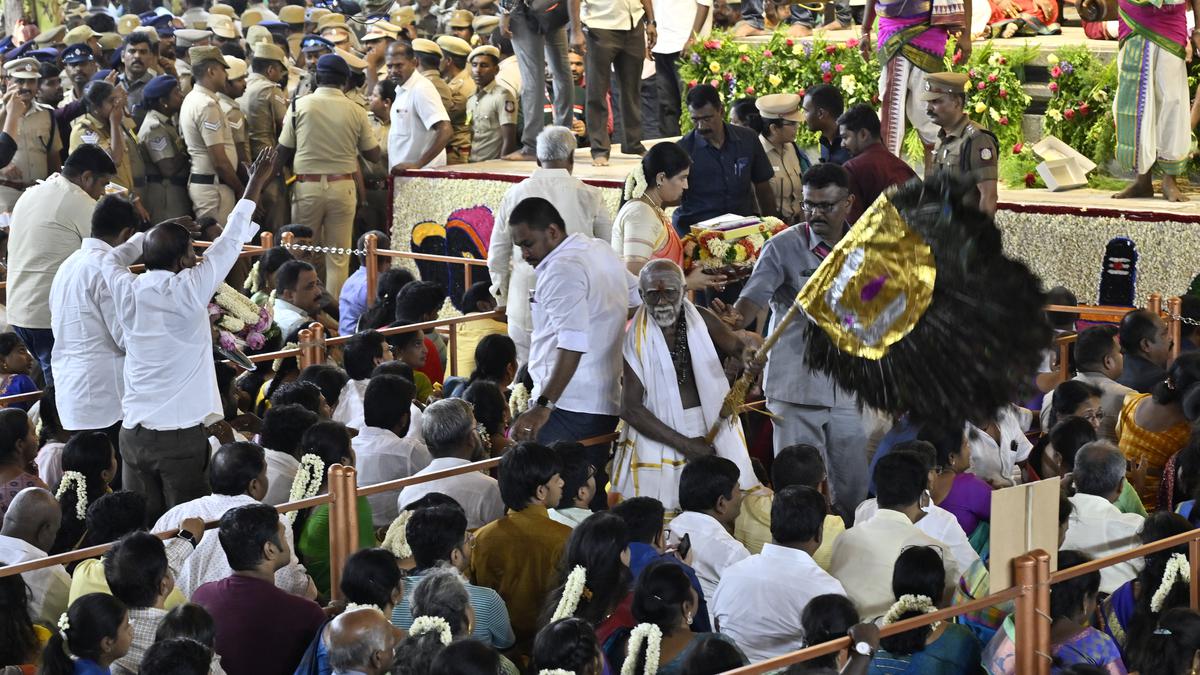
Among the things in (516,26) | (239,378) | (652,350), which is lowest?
(239,378)

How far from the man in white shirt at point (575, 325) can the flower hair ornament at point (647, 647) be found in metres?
1.81

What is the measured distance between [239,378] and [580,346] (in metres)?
2.49

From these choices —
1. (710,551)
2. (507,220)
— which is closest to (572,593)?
(710,551)

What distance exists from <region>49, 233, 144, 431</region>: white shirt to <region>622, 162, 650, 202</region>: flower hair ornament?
2.15 m

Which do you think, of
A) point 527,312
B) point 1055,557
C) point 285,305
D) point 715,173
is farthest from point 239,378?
point 1055,557

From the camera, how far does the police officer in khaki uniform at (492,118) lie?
12047mm

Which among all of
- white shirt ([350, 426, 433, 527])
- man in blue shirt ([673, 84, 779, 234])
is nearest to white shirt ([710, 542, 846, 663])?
white shirt ([350, 426, 433, 527])

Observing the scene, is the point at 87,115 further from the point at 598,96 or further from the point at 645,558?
the point at 645,558

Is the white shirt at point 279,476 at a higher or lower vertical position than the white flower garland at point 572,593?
lower

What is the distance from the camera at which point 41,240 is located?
26.4 feet

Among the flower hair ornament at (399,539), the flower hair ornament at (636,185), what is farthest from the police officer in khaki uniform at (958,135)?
the flower hair ornament at (399,539)

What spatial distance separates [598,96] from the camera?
11.0 meters

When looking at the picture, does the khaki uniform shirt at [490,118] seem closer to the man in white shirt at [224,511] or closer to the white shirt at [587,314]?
the white shirt at [587,314]

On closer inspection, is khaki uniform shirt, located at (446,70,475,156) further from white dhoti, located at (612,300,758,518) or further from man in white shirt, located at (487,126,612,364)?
white dhoti, located at (612,300,758,518)
